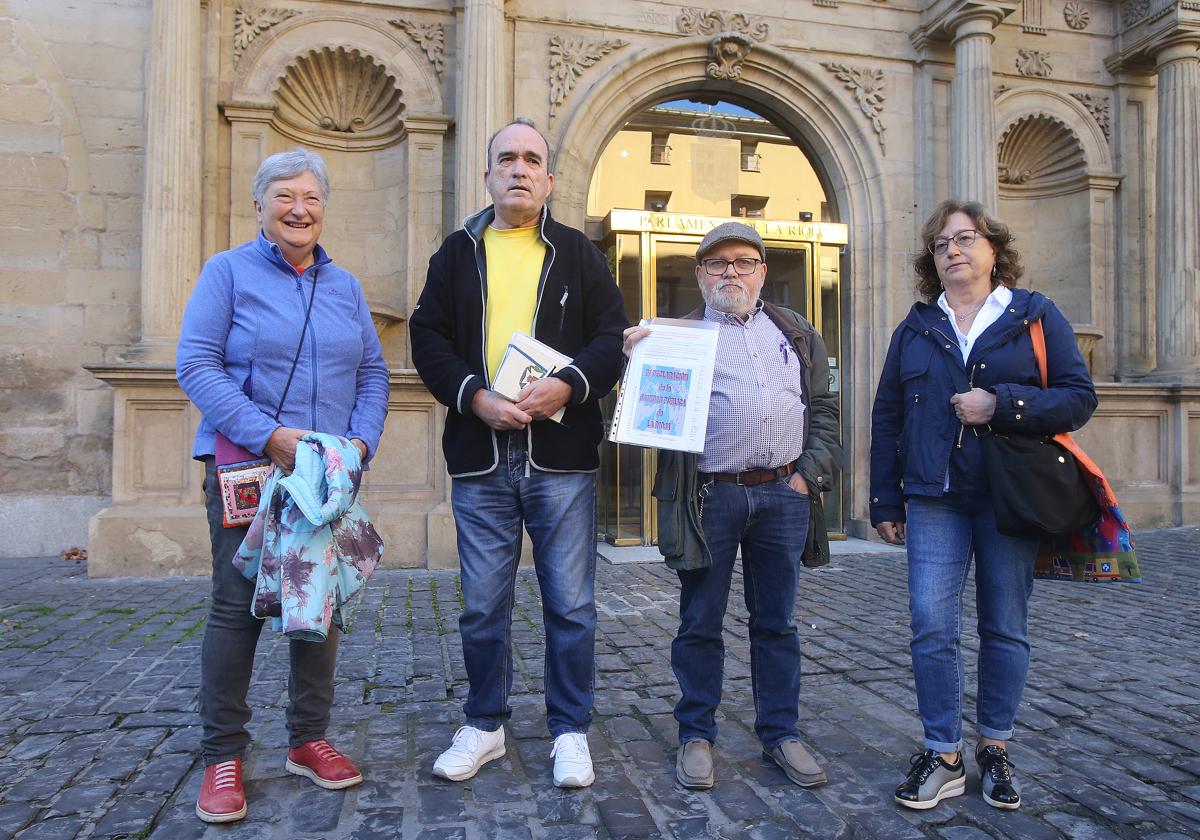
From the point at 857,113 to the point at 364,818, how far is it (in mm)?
8434

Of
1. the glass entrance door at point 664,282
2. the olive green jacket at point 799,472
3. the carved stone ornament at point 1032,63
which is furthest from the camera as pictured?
the carved stone ornament at point 1032,63

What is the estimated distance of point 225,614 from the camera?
259 cm

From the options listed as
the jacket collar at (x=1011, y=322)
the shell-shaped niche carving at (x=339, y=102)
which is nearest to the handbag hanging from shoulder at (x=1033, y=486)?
the jacket collar at (x=1011, y=322)

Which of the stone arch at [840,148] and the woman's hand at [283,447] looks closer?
the woman's hand at [283,447]

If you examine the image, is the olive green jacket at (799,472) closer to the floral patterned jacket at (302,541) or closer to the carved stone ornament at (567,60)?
the floral patterned jacket at (302,541)

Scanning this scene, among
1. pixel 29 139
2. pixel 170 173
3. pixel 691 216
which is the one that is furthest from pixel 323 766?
pixel 29 139

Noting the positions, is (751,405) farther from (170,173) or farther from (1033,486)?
(170,173)

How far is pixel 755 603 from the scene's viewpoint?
2.91 m

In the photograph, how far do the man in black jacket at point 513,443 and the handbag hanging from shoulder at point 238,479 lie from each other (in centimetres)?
63

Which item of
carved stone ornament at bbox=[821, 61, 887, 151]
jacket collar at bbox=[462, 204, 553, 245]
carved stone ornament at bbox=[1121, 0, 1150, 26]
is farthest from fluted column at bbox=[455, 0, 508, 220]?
carved stone ornament at bbox=[1121, 0, 1150, 26]

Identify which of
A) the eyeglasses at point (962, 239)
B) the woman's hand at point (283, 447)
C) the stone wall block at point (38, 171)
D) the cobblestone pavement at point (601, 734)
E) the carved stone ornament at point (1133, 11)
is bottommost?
the cobblestone pavement at point (601, 734)

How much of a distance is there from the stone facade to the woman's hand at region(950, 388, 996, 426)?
497 cm

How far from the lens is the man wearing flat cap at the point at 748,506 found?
9.16 feet

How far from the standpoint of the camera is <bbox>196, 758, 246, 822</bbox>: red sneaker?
2.46m
